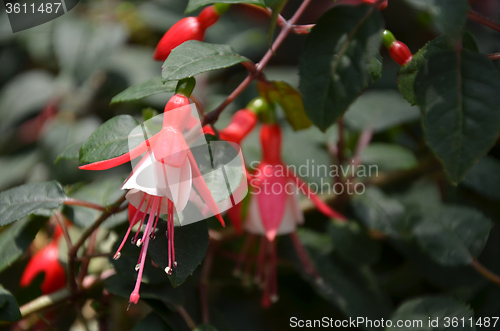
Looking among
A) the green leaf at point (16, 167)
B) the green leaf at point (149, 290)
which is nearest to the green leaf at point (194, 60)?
the green leaf at point (149, 290)

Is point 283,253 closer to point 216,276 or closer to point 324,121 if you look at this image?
point 216,276

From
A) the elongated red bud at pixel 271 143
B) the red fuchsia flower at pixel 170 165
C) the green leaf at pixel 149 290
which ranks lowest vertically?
the green leaf at pixel 149 290

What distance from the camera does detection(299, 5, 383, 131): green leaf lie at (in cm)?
40

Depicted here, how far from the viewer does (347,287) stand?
67cm

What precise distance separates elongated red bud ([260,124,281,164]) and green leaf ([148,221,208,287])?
19 cm

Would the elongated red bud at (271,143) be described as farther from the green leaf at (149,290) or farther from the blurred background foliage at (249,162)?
the green leaf at (149,290)

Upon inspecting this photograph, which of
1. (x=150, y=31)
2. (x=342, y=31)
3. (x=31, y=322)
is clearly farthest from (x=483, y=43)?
(x=31, y=322)

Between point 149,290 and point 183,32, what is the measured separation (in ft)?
1.13

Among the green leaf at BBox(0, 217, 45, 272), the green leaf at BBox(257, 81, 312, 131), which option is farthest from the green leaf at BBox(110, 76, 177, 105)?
the green leaf at BBox(0, 217, 45, 272)

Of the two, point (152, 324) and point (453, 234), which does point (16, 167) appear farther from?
point (453, 234)

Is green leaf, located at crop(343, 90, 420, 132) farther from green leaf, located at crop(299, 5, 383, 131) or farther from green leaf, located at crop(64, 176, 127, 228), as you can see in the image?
green leaf, located at crop(64, 176, 127, 228)

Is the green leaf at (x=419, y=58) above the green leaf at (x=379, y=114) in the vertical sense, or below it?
above

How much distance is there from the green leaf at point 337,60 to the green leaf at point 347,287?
1.18ft

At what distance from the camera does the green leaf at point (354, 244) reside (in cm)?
68
